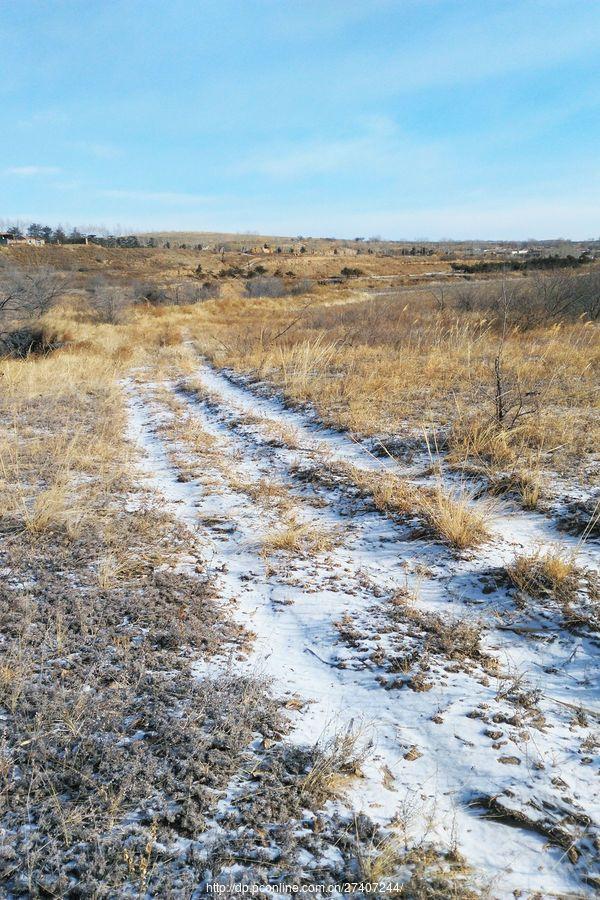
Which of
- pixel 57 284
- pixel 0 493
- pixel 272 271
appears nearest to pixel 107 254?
pixel 272 271

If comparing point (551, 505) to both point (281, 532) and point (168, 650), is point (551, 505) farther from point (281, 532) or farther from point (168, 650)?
point (168, 650)

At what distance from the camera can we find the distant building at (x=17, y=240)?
6072 cm

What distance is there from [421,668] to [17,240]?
7577 centimetres

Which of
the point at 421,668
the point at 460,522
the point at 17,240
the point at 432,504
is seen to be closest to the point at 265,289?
the point at 432,504

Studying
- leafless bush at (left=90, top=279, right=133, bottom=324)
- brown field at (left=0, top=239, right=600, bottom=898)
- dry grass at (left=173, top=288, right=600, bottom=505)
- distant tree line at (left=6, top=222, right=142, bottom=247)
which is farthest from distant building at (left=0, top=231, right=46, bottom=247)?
brown field at (left=0, top=239, right=600, bottom=898)

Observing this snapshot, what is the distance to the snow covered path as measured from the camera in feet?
5.33

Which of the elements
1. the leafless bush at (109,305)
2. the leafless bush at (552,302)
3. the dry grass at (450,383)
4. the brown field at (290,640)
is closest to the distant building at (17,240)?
the leafless bush at (109,305)

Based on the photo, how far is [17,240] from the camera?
62.8 metres

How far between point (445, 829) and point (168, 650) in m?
1.48

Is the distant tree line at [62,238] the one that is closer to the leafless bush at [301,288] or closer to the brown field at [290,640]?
the leafless bush at [301,288]

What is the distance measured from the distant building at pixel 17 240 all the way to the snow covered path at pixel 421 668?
69552mm

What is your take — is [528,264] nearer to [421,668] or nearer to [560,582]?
[560,582]

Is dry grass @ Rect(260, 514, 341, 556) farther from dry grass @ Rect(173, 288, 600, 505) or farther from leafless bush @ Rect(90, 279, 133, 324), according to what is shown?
leafless bush @ Rect(90, 279, 133, 324)

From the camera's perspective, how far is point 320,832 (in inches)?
63.2
